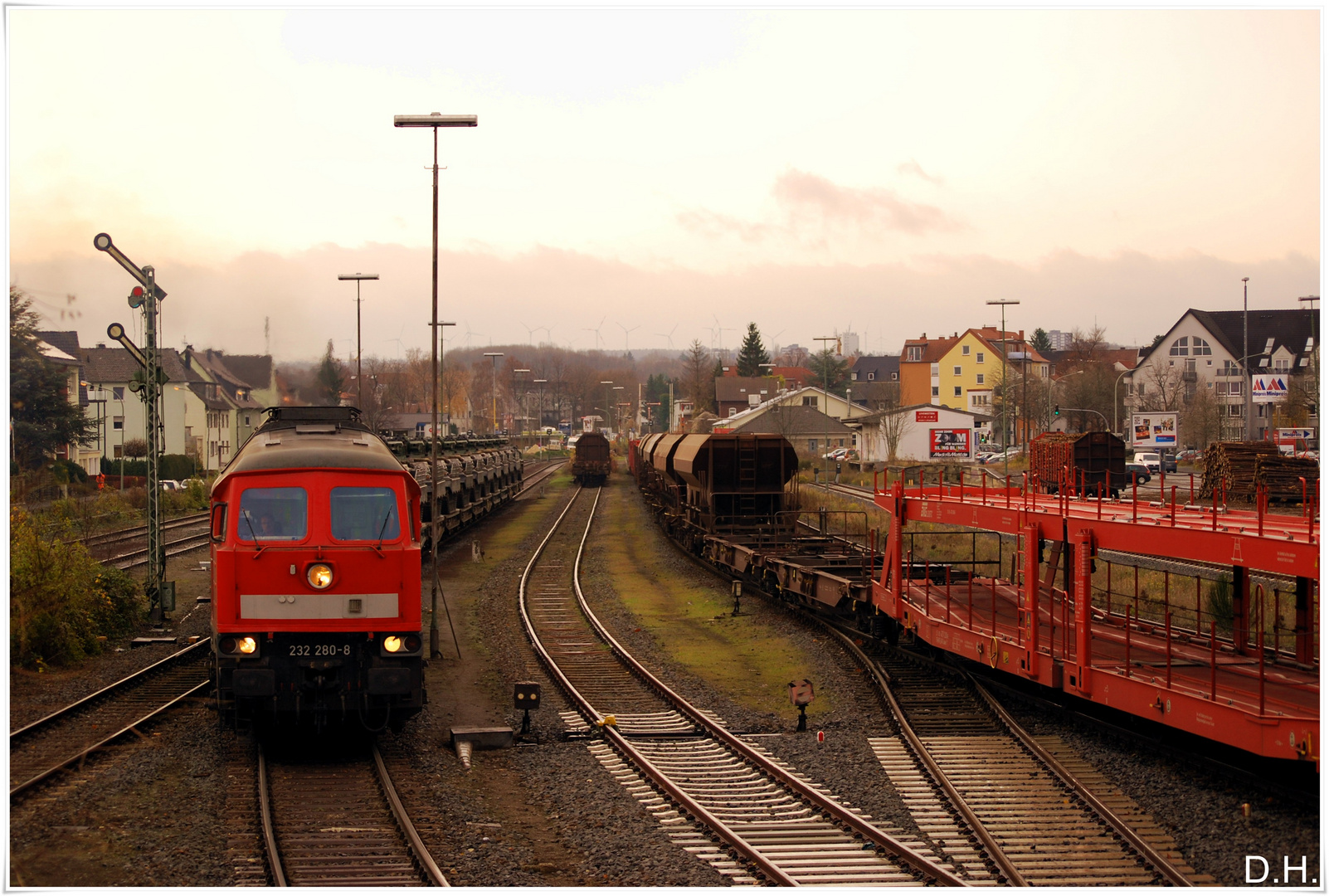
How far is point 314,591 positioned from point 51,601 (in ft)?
28.3

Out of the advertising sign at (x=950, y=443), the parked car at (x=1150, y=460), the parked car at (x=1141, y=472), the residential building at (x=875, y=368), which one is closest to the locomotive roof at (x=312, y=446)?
the parked car at (x=1141, y=472)

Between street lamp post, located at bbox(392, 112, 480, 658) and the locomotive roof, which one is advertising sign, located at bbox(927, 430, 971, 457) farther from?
the locomotive roof

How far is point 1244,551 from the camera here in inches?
403

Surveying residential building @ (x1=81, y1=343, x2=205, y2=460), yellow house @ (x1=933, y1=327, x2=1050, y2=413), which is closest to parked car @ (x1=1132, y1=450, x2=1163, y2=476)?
yellow house @ (x1=933, y1=327, x2=1050, y2=413)

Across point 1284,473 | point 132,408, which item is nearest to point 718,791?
point 1284,473

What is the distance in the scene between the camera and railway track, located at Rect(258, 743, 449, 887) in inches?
361

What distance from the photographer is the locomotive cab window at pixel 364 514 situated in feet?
39.5

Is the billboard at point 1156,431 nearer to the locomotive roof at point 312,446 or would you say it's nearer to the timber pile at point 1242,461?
the timber pile at point 1242,461

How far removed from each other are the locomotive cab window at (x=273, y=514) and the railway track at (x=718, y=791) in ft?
15.3

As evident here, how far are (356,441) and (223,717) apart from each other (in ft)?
12.8

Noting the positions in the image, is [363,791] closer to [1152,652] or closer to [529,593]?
[1152,652]

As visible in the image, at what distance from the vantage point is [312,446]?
12.9 meters

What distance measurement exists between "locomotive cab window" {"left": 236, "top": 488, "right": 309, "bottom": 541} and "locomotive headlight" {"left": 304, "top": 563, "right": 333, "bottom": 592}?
0.43 metres

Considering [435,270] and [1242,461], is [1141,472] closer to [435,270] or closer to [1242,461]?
[1242,461]
